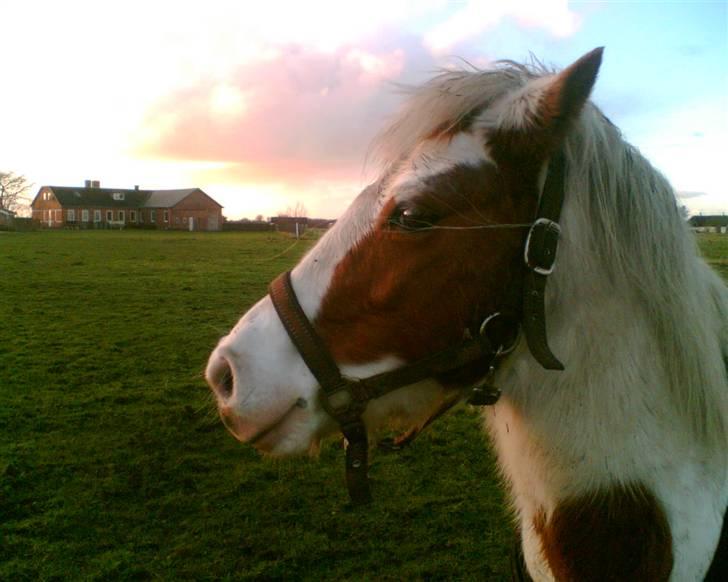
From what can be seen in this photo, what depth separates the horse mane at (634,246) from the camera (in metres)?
1.69

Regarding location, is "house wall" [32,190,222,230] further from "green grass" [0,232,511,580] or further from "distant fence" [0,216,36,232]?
"green grass" [0,232,511,580]

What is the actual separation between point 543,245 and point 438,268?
0.30 metres

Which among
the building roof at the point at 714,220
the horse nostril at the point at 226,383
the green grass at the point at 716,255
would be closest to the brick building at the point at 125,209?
the green grass at the point at 716,255

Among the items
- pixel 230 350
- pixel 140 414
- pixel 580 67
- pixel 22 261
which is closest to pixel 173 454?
pixel 140 414

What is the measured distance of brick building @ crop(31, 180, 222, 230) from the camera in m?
86.2

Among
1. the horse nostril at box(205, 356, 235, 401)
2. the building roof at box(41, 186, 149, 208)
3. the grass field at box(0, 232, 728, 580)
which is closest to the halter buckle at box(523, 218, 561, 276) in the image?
the horse nostril at box(205, 356, 235, 401)

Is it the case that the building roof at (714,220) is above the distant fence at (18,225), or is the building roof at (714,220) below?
below

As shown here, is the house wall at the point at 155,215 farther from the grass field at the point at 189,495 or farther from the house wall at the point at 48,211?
the grass field at the point at 189,495

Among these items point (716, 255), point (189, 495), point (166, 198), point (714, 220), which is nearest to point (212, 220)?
point (166, 198)

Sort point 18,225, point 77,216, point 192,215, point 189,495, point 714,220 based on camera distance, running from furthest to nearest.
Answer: point 192,215, point 77,216, point 18,225, point 189,495, point 714,220

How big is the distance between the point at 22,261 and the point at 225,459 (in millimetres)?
21803

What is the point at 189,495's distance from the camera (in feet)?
16.5

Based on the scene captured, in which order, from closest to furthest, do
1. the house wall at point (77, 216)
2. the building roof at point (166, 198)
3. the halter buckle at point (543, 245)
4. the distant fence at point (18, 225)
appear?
1. the halter buckle at point (543, 245)
2. the distant fence at point (18, 225)
3. the house wall at point (77, 216)
4. the building roof at point (166, 198)

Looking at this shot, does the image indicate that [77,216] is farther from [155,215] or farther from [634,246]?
[634,246]
